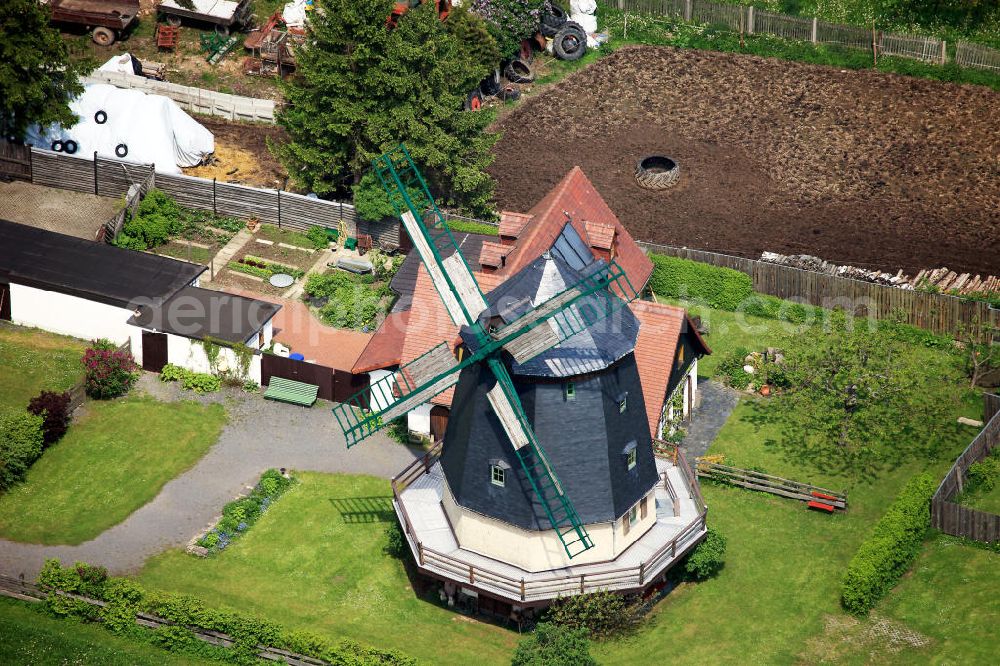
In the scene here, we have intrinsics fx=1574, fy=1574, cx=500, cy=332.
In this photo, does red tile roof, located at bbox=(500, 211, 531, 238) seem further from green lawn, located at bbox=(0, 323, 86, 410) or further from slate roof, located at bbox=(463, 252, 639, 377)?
green lawn, located at bbox=(0, 323, 86, 410)

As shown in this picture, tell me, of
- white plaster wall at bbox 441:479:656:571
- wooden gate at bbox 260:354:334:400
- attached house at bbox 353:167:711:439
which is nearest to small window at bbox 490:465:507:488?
white plaster wall at bbox 441:479:656:571

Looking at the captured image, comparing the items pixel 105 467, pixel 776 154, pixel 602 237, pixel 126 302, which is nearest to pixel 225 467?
pixel 105 467

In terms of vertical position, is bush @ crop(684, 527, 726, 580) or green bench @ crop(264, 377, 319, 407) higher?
green bench @ crop(264, 377, 319, 407)

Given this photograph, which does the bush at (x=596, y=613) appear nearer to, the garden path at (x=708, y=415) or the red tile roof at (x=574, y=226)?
the garden path at (x=708, y=415)

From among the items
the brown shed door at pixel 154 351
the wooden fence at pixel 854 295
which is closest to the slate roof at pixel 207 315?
the brown shed door at pixel 154 351

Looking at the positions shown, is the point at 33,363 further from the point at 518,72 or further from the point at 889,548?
the point at 889,548
